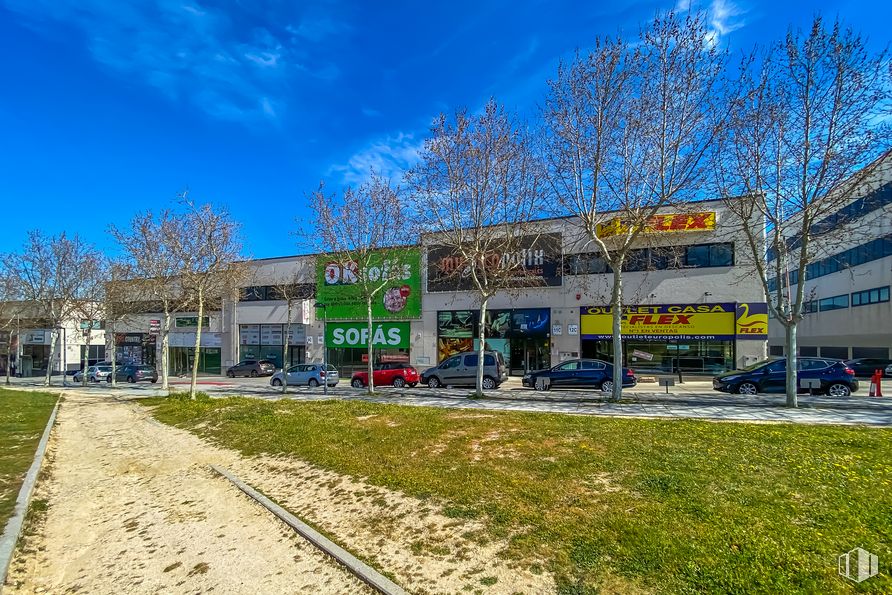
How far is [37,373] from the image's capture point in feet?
190

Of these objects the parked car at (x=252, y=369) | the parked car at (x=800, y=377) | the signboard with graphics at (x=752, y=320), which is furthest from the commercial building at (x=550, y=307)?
the parked car at (x=800, y=377)

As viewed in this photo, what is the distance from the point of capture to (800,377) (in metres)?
18.0

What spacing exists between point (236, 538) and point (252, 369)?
36352mm

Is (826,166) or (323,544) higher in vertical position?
(826,166)

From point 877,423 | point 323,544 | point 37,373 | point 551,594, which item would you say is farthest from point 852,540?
point 37,373

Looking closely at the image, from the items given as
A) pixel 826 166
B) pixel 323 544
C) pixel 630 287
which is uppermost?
pixel 826 166

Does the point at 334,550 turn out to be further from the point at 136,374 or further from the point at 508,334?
the point at 136,374

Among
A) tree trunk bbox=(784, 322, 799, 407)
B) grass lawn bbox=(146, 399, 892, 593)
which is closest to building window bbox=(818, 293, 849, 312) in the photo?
tree trunk bbox=(784, 322, 799, 407)

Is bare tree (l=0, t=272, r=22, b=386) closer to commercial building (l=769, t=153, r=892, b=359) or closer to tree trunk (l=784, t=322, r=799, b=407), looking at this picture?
tree trunk (l=784, t=322, r=799, b=407)

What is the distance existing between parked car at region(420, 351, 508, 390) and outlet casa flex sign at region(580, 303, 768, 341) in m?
8.25

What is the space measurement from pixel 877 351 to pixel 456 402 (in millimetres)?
38293

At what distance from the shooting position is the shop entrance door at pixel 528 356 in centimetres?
3105

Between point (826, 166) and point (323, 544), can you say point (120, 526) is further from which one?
point (826, 166)

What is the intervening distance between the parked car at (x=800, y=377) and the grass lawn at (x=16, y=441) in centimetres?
2140
